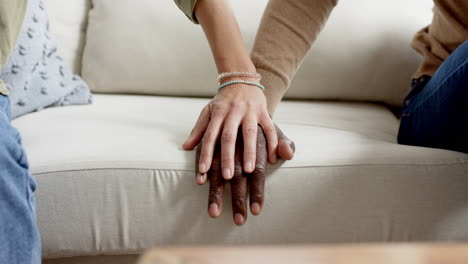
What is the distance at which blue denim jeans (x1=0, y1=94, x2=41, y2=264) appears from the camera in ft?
2.03

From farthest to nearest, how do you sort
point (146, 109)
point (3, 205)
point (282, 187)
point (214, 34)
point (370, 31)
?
point (370, 31), point (146, 109), point (214, 34), point (282, 187), point (3, 205)

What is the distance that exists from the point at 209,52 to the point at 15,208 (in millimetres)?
813

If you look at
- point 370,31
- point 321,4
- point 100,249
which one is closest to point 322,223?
point 100,249

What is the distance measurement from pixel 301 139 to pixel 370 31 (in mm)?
563

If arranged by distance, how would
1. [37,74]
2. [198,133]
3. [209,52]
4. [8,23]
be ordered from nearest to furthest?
[8,23] < [198,133] < [37,74] < [209,52]

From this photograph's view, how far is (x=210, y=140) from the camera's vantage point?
812mm

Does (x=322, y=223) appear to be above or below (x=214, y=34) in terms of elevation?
below

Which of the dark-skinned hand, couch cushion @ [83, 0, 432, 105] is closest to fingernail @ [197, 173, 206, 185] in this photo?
the dark-skinned hand

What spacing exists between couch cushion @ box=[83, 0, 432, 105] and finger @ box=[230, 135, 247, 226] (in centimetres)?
62

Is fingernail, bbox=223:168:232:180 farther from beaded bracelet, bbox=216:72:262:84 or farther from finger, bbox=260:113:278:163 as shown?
beaded bracelet, bbox=216:72:262:84

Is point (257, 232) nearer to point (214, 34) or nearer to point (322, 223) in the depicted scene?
point (322, 223)

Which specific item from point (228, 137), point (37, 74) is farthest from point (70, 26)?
point (228, 137)

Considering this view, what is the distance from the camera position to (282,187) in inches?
32.3

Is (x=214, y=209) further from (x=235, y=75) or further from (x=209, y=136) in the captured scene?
(x=235, y=75)
